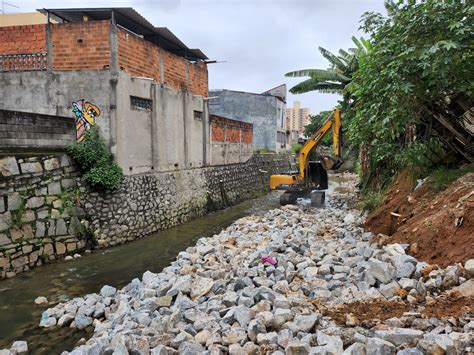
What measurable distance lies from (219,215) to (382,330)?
12.6 meters

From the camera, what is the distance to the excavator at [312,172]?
13594 millimetres

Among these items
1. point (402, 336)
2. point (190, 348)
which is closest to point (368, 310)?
point (402, 336)

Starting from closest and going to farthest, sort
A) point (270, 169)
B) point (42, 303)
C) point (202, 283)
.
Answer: point (202, 283), point (42, 303), point (270, 169)

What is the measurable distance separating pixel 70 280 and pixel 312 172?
34.1 ft

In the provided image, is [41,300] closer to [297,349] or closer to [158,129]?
[297,349]

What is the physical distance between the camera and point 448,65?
5293 mm

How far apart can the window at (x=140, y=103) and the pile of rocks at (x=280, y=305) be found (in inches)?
249

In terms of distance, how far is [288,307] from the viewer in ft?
14.6

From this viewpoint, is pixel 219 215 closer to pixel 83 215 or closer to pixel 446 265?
pixel 83 215

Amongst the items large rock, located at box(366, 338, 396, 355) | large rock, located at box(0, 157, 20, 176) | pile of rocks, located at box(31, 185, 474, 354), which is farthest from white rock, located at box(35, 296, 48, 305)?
large rock, located at box(366, 338, 396, 355)

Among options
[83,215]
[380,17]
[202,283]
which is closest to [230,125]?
[83,215]

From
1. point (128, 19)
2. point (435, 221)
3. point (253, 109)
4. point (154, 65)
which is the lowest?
point (435, 221)

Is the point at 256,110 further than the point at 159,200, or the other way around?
the point at 256,110

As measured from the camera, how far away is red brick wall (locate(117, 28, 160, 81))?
448 inches
